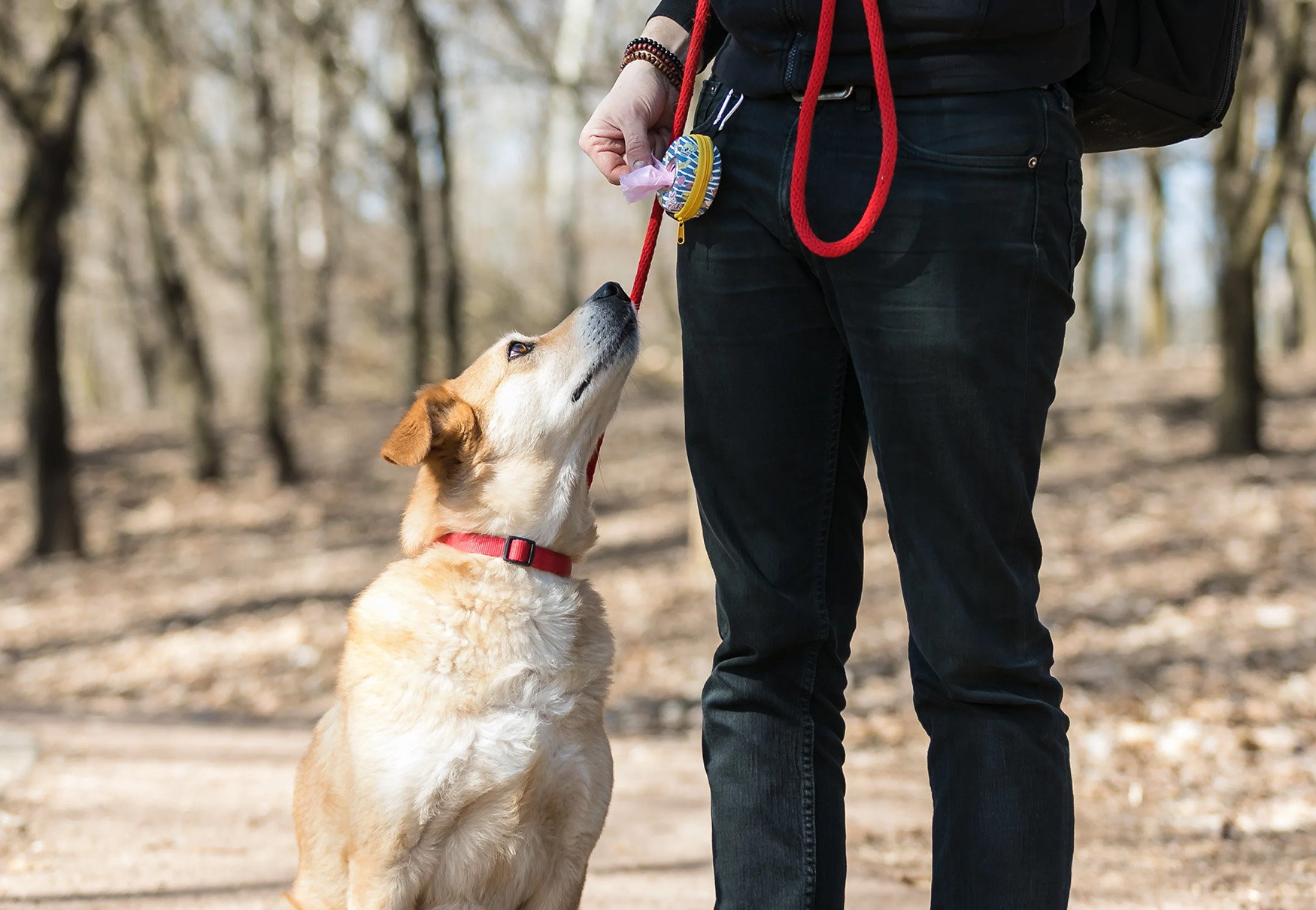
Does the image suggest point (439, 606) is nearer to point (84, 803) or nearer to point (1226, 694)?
point (84, 803)

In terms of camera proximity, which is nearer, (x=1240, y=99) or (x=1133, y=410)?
(x=1240, y=99)

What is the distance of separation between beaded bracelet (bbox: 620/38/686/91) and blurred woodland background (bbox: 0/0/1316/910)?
210 cm

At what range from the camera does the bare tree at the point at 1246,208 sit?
959cm

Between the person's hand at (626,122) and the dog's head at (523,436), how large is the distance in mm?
718

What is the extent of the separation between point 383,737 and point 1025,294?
150 cm

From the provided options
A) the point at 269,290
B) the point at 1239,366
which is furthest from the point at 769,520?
the point at 269,290

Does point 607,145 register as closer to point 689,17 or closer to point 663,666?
point 689,17

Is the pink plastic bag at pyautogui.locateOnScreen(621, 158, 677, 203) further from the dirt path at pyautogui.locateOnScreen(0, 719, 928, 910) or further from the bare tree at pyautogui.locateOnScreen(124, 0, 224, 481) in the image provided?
the bare tree at pyautogui.locateOnScreen(124, 0, 224, 481)

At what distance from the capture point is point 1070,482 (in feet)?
33.0

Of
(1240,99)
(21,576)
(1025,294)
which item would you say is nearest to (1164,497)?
(1240,99)

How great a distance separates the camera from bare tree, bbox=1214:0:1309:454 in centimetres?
959

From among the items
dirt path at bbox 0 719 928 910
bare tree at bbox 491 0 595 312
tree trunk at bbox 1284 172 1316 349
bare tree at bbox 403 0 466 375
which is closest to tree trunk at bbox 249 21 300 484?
bare tree at bbox 403 0 466 375

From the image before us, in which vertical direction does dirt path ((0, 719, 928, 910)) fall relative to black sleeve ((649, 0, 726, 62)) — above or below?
below

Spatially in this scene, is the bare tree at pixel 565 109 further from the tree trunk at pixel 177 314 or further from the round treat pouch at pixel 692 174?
the round treat pouch at pixel 692 174
